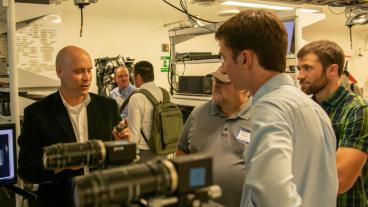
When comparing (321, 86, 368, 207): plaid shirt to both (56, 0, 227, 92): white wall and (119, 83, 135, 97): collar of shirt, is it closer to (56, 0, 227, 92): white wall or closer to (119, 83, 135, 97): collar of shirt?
(119, 83, 135, 97): collar of shirt

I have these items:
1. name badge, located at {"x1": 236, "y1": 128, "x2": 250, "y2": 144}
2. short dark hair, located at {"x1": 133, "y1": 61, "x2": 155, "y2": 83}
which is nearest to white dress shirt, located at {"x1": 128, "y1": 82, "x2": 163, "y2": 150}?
short dark hair, located at {"x1": 133, "y1": 61, "x2": 155, "y2": 83}

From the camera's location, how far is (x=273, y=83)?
41.4 inches

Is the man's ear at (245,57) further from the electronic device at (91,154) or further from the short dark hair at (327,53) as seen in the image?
the short dark hair at (327,53)

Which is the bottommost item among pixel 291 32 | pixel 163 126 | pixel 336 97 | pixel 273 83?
pixel 163 126

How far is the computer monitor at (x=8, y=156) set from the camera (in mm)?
1836

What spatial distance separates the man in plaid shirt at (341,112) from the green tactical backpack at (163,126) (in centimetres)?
157

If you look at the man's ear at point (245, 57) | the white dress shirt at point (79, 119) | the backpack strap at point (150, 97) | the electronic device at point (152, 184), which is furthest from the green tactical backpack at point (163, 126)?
the electronic device at point (152, 184)

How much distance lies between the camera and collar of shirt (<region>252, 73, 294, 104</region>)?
105cm

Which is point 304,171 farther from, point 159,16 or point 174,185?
point 159,16

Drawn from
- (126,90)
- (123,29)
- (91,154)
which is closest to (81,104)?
(91,154)

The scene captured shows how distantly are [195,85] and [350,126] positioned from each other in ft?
7.45

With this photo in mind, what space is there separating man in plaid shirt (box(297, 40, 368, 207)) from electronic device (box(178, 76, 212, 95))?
1.71 metres

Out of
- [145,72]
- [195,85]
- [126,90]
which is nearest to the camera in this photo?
[145,72]

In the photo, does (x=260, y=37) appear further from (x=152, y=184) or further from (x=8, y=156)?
(x=8, y=156)
